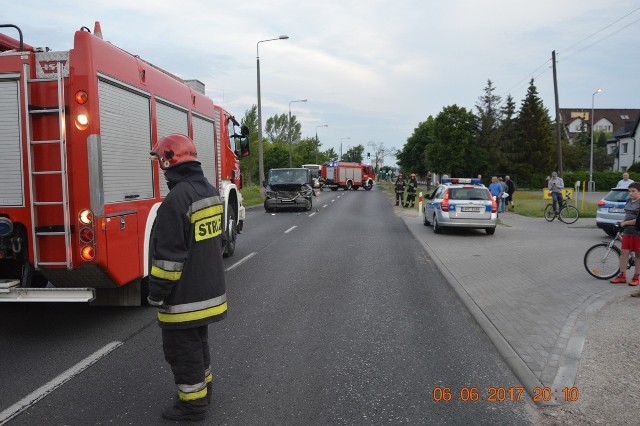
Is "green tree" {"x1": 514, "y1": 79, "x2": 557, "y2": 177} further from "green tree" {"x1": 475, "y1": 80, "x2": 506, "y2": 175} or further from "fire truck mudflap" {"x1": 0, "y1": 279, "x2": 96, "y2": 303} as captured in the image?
"fire truck mudflap" {"x1": 0, "y1": 279, "x2": 96, "y2": 303}

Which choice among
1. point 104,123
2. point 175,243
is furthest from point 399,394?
point 104,123

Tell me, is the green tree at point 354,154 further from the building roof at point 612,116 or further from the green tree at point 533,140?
the green tree at point 533,140

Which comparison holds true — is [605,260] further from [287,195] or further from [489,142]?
[489,142]

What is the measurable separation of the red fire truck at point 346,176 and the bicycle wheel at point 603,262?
51035 mm

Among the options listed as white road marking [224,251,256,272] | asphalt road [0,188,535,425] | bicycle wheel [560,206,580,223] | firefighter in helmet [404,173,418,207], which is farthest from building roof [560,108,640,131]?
asphalt road [0,188,535,425]

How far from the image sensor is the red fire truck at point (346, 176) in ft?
196

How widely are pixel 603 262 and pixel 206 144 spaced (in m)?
6.75

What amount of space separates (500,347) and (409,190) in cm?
2328

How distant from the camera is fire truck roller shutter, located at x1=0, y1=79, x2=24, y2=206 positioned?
5.02m

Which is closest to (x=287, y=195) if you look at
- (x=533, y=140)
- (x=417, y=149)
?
(x=533, y=140)

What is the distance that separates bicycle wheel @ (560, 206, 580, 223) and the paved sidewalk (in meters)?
3.62

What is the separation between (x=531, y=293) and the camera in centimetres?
767
